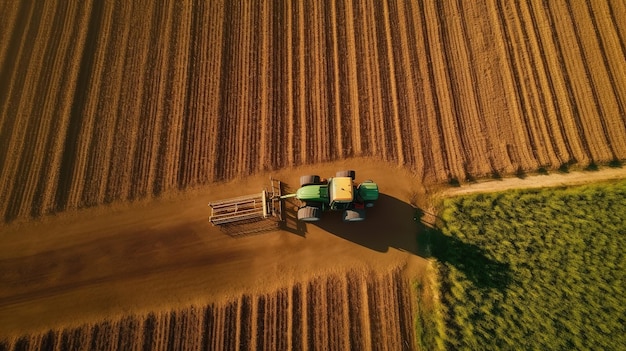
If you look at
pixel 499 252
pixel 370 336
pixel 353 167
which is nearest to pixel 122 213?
pixel 353 167

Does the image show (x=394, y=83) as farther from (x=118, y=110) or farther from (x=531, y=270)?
(x=118, y=110)

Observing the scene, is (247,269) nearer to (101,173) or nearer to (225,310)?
(225,310)

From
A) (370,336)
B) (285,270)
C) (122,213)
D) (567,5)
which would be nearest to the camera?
(370,336)

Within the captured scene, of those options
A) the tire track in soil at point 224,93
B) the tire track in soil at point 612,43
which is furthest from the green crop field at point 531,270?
the tire track in soil at point 224,93

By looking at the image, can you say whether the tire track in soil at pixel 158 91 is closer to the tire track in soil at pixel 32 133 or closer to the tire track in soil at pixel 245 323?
the tire track in soil at pixel 32 133

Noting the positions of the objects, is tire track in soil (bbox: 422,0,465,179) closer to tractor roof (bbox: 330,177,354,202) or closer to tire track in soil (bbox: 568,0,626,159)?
tractor roof (bbox: 330,177,354,202)

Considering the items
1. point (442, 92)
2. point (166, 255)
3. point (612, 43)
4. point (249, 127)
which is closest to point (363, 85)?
point (442, 92)
